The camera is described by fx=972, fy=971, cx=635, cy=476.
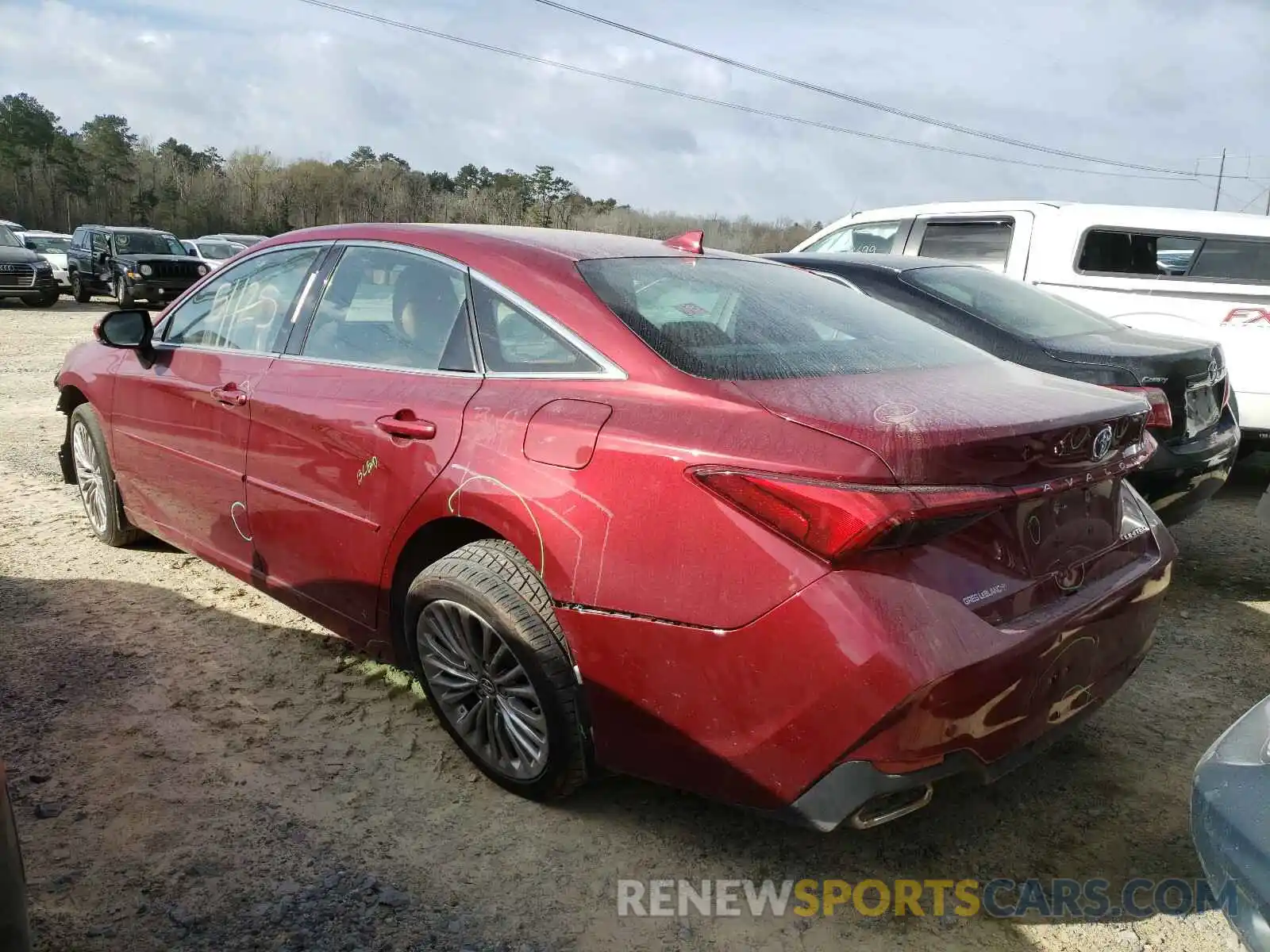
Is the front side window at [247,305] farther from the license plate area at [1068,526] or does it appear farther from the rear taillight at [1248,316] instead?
the rear taillight at [1248,316]

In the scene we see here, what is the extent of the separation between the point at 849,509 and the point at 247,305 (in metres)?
2.66

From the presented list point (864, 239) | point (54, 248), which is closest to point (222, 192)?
point (54, 248)

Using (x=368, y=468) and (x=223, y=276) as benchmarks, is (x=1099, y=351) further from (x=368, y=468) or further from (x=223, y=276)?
(x=223, y=276)

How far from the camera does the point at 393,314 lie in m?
3.08

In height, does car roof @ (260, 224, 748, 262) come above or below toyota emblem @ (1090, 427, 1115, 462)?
above

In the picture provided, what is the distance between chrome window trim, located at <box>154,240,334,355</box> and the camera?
3404 millimetres

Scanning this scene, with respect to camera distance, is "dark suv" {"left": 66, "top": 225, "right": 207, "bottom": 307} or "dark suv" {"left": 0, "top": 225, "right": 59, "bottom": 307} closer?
"dark suv" {"left": 0, "top": 225, "right": 59, "bottom": 307}

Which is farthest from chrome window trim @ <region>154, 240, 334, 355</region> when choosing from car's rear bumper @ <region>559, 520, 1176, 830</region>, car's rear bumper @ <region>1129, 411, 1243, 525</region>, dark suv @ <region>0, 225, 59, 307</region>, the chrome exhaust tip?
dark suv @ <region>0, 225, 59, 307</region>

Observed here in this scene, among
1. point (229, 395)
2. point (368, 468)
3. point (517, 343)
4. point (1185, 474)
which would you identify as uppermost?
point (517, 343)

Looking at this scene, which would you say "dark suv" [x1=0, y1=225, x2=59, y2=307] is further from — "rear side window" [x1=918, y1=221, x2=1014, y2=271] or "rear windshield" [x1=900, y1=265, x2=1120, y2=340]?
"rear windshield" [x1=900, y1=265, x2=1120, y2=340]

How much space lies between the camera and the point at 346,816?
2643mm

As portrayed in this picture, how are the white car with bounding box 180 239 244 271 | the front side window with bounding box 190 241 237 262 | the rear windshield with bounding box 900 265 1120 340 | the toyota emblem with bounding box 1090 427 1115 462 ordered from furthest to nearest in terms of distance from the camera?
the front side window with bounding box 190 241 237 262 → the white car with bounding box 180 239 244 271 → the rear windshield with bounding box 900 265 1120 340 → the toyota emblem with bounding box 1090 427 1115 462

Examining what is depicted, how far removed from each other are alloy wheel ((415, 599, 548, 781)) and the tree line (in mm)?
45053

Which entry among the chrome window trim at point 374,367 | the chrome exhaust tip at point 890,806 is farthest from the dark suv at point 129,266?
the chrome exhaust tip at point 890,806
